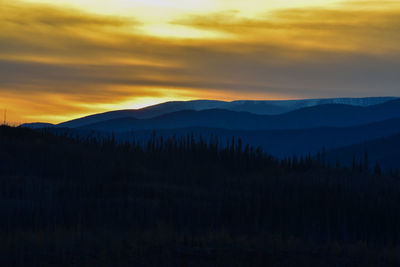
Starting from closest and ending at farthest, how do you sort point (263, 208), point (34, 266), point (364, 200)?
point (34, 266)
point (263, 208)
point (364, 200)

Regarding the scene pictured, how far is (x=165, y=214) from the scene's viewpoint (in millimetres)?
26797

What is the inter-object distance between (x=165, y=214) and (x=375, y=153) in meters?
117

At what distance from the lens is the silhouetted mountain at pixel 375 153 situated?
12244cm

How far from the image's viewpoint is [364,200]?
105 ft

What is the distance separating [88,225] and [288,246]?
9.89m

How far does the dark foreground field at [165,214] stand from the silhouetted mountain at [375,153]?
69.9m

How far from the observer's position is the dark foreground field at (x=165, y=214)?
648 inches

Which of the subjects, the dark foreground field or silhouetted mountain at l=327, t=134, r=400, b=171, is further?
silhouetted mountain at l=327, t=134, r=400, b=171

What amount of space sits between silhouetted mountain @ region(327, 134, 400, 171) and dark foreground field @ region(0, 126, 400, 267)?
229 feet

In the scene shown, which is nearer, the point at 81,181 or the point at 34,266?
the point at 34,266

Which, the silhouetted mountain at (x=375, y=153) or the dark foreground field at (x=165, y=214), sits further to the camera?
the silhouetted mountain at (x=375, y=153)

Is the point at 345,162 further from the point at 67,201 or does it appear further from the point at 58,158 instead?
the point at 67,201

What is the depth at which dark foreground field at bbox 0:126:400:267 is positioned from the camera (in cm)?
1647

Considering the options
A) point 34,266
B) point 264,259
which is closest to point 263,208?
point 264,259
